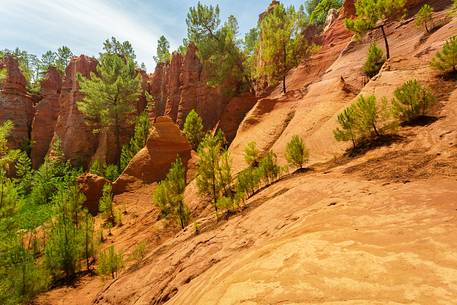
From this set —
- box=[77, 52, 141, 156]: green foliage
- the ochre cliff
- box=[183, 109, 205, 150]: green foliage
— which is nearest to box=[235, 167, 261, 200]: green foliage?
box=[183, 109, 205, 150]: green foliage

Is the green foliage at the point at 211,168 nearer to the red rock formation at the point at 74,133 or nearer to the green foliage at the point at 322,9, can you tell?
the red rock formation at the point at 74,133

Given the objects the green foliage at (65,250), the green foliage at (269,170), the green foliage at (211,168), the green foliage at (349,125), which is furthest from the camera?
the green foliage at (65,250)

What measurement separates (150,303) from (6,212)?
1017 centimetres

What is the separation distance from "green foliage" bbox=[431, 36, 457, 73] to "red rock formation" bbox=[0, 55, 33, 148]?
170 feet

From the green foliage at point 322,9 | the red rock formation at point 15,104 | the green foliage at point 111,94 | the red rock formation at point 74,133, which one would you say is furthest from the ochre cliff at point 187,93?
the green foliage at point 322,9

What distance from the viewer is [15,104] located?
153 ft

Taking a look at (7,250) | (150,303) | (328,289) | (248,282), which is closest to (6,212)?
(7,250)

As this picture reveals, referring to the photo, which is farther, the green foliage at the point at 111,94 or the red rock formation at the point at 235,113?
the green foliage at the point at 111,94

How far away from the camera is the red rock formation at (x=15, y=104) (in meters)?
45.4

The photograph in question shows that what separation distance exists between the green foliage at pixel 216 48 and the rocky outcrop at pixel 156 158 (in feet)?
35.3

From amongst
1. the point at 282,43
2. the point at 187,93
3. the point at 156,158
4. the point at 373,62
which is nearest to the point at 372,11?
the point at 373,62

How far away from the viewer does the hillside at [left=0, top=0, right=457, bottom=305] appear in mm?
2613

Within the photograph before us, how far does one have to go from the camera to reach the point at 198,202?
15.5 metres

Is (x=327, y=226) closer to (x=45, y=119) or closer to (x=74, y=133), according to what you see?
(x=74, y=133)
